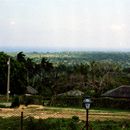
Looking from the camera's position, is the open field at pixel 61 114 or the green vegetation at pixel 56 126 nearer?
the green vegetation at pixel 56 126

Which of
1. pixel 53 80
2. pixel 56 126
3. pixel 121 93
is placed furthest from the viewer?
pixel 53 80

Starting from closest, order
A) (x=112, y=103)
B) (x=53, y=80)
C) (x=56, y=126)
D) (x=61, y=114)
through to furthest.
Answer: (x=56, y=126), (x=61, y=114), (x=112, y=103), (x=53, y=80)

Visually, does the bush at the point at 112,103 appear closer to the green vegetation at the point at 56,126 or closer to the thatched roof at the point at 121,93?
the thatched roof at the point at 121,93

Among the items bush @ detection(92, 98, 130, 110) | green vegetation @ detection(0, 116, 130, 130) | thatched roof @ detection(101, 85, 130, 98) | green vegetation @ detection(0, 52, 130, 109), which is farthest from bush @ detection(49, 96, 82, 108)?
green vegetation @ detection(0, 116, 130, 130)

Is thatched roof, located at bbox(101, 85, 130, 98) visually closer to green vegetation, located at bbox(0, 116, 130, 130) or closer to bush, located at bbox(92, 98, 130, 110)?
bush, located at bbox(92, 98, 130, 110)

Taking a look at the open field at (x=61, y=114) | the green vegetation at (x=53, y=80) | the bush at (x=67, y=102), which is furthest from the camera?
the green vegetation at (x=53, y=80)

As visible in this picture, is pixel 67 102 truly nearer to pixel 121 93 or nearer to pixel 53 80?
pixel 121 93

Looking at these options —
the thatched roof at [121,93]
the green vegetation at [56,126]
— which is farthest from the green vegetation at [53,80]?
the green vegetation at [56,126]

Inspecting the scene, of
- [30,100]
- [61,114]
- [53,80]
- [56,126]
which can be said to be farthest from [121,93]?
[56,126]

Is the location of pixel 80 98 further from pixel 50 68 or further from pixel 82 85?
pixel 50 68

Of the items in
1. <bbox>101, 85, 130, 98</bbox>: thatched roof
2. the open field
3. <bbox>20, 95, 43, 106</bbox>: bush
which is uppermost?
<bbox>101, 85, 130, 98</bbox>: thatched roof

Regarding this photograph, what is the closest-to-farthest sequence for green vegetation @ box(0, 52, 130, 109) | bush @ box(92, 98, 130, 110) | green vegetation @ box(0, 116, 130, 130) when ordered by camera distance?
1. green vegetation @ box(0, 116, 130, 130)
2. bush @ box(92, 98, 130, 110)
3. green vegetation @ box(0, 52, 130, 109)

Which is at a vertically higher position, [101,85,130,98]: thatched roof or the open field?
[101,85,130,98]: thatched roof

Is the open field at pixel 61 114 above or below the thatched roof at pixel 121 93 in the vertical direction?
below
